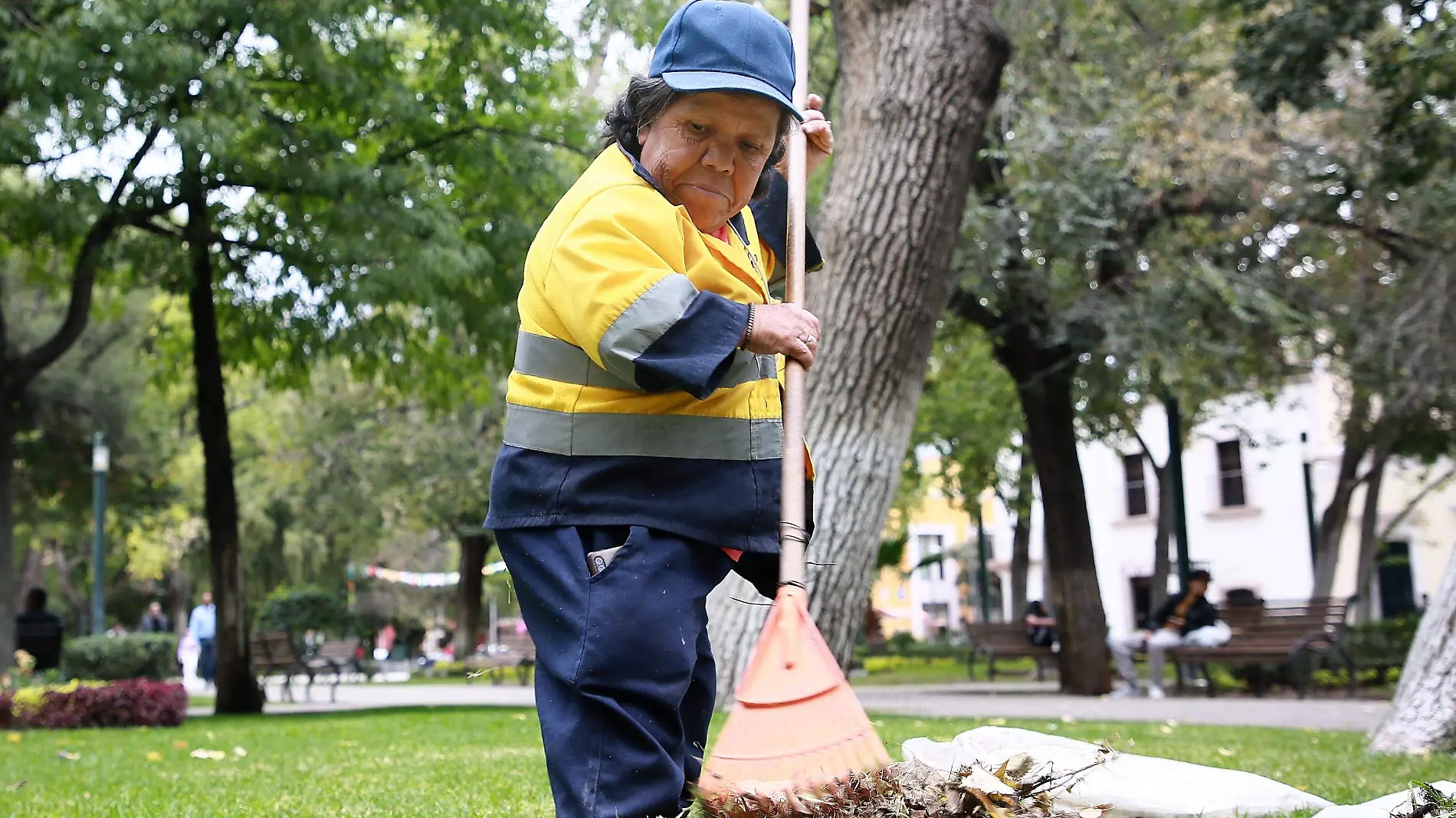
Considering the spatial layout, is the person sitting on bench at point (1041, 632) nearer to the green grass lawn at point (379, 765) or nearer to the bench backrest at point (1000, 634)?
the bench backrest at point (1000, 634)

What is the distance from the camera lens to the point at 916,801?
2.32 metres

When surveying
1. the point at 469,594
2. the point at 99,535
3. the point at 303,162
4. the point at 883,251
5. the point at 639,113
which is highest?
the point at 303,162

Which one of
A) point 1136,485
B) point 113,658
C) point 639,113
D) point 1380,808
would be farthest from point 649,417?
point 1136,485

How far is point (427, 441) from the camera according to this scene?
2516 cm

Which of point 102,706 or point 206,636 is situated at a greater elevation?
point 206,636

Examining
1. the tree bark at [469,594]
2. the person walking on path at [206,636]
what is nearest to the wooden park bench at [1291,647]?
the tree bark at [469,594]

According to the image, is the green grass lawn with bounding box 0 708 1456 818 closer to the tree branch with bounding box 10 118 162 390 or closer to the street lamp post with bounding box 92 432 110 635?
the tree branch with bounding box 10 118 162 390

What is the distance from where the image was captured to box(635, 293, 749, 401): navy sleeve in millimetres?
2371

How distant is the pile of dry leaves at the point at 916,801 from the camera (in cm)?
230

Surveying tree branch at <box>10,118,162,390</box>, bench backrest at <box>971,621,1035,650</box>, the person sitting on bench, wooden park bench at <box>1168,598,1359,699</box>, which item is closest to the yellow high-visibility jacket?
tree branch at <box>10,118,162,390</box>

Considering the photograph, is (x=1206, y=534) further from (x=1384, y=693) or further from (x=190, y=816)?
(x=190, y=816)

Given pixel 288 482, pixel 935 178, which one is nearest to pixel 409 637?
pixel 288 482

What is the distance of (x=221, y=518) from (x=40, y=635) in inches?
172

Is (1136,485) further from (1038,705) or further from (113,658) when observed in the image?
(113,658)
